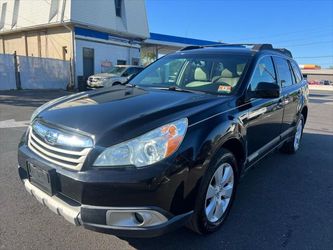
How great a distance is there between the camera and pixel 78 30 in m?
21.1

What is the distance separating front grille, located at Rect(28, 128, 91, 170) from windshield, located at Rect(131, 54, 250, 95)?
5.61 feet

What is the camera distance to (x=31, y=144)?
2.89 m

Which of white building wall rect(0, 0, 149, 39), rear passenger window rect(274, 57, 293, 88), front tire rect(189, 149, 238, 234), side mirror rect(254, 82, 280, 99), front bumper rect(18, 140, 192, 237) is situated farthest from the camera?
white building wall rect(0, 0, 149, 39)

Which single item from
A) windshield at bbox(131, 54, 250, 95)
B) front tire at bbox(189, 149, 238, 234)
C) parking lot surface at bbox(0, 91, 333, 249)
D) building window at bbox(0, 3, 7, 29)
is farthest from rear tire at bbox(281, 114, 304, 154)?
building window at bbox(0, 3, 7, 29)

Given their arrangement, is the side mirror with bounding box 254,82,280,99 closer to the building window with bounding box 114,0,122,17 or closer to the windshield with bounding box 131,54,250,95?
the windshield with bounding box 131,54,250,95

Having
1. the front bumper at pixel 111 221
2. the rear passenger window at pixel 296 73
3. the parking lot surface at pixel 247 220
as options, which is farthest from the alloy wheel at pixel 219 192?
Result: the rear passenger window at pixel 296 73

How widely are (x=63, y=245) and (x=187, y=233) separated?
3.82 ft

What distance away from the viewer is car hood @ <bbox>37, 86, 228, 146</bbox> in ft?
7.87

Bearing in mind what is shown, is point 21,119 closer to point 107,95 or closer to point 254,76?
point 107,95

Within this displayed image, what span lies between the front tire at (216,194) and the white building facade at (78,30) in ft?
63.5

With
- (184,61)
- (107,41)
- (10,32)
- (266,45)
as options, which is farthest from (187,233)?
(10,32)

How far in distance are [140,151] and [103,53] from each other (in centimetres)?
2249

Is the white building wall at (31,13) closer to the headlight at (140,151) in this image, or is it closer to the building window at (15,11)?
the building window at (15,11)

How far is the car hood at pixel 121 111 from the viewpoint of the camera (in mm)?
2398
